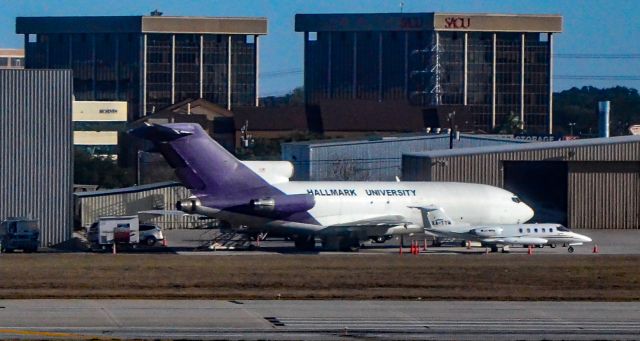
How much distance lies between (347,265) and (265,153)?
229 ft

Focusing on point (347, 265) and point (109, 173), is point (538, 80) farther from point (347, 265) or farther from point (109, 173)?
point (347, 265)

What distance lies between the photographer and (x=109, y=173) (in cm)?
11094

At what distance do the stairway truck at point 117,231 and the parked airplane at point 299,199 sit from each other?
498 cm

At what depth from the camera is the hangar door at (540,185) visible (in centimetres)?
7575

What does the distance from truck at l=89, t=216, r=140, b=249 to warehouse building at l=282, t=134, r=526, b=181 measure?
31762mm

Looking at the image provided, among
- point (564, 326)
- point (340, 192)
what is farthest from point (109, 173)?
point (564, 326)

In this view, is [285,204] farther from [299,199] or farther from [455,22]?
[455,22]

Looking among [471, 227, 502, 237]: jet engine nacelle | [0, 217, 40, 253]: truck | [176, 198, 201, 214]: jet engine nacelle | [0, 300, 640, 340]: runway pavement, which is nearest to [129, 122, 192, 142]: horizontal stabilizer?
[176, 198, 201, 214]: jet engine nacelle

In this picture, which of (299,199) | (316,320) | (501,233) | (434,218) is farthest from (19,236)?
(316,320)

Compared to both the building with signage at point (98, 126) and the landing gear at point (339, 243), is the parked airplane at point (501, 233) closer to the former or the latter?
the landing gear at point (339, 243)

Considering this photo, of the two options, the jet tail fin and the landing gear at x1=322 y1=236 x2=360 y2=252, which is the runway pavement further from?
the jet tail fin

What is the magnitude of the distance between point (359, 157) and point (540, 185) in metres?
17.3

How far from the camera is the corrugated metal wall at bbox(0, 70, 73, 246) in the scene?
61562 millimetres

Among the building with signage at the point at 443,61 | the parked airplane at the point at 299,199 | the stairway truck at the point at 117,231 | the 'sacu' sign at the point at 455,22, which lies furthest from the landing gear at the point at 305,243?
the 'sacu' sign at the point at 455,22
